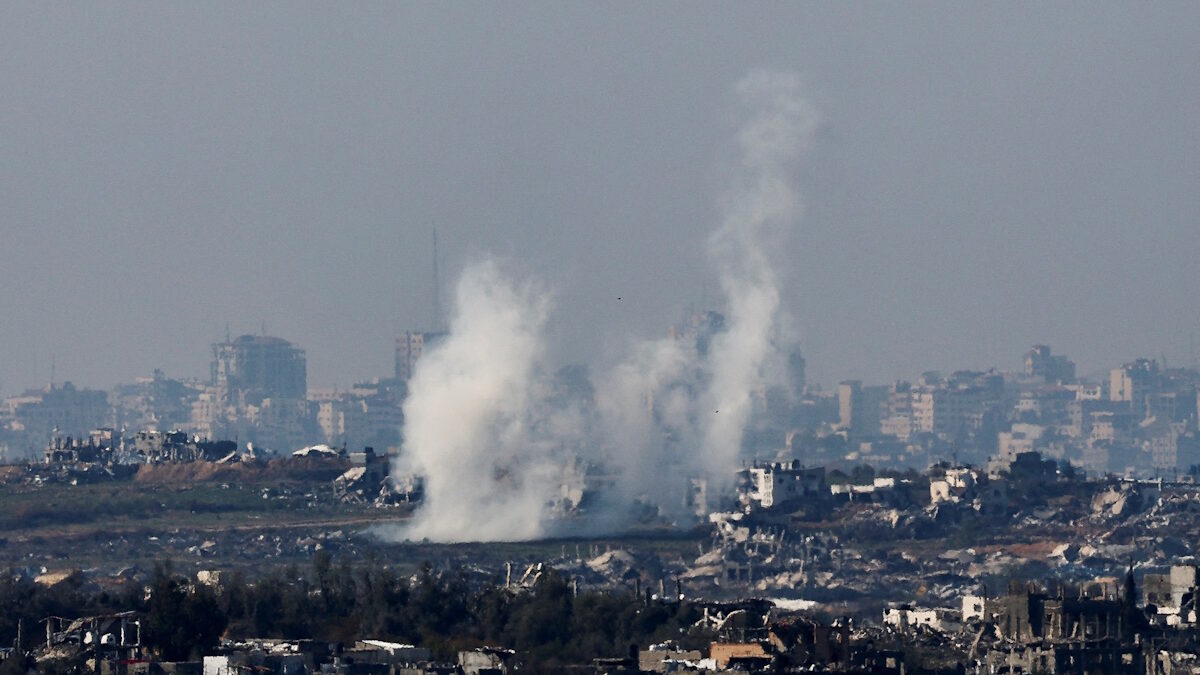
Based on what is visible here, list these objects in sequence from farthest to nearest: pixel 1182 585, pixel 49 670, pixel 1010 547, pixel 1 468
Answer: pixel 1 468 < pixel 1010 547 < pixel 1182 585 < pixel 49 670

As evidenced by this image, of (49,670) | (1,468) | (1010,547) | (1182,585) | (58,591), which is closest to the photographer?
(49,670)

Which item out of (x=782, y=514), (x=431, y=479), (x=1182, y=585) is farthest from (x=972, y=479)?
(x=1182, y=585)

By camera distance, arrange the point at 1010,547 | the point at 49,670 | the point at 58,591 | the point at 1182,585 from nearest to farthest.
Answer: the point at 49,670, the point at 58,591, the point at 1182,585, the point at 1010,547

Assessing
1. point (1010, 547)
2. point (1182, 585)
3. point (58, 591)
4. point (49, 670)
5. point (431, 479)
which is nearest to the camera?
point (49, 670)

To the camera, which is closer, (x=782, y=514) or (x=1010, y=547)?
(x=1010, y=547)

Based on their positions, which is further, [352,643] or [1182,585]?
[1182,585]

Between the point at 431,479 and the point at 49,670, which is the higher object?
the point at 431,479

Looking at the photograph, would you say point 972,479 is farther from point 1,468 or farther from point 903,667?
point 903,667

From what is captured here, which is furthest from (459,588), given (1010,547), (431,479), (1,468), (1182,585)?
(1,468)

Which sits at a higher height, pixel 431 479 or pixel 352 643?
pixel 431 479

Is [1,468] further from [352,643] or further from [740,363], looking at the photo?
[352,643]
